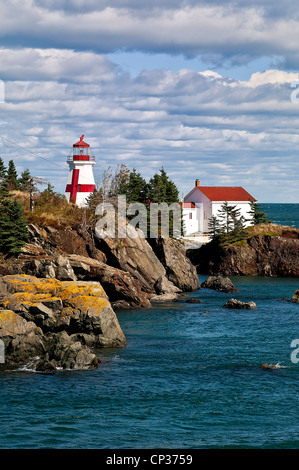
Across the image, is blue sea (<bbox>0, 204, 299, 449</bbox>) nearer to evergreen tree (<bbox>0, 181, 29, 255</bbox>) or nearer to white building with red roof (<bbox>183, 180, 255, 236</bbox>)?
evergreen tree (<bbox>0, 181, 29, 255</bbox>)

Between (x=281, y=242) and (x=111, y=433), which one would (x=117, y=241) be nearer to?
(x=281, y=242)

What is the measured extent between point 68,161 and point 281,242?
102 ft

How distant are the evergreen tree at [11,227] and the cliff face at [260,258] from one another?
3627 cm

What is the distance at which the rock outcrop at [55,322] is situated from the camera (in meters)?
31.3

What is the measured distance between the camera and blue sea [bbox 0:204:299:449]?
21781mm

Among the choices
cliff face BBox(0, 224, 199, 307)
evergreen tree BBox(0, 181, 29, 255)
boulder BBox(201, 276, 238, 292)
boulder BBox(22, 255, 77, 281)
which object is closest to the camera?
boulder BBox(22, 255, 77, 281)

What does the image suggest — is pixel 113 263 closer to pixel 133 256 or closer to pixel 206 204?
pixel 133 256

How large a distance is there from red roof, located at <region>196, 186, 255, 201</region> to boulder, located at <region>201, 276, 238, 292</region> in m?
34.0

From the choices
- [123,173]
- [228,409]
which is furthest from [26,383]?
[123,173]

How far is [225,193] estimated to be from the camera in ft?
342

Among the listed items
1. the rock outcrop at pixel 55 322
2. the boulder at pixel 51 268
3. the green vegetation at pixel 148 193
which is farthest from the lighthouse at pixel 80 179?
the rock outcrop at pixel 55 322

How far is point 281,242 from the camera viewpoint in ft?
259

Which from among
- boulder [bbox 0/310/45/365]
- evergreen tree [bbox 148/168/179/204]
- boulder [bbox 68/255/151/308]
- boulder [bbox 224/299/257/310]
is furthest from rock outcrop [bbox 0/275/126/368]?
evergreen tree [bbox 148/168/179/204]

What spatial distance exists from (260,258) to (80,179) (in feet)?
90.7
